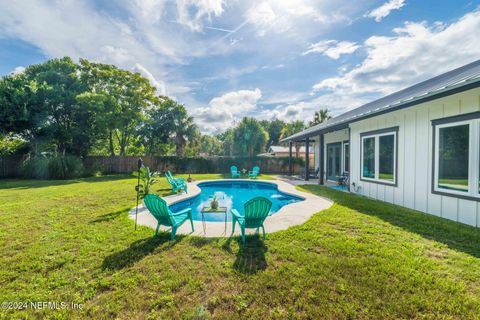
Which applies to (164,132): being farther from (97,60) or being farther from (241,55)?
(241,55)

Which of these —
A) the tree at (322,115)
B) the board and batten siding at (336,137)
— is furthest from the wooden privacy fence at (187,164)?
the tree at (322,115)

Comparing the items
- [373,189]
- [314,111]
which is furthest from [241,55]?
[314,111]

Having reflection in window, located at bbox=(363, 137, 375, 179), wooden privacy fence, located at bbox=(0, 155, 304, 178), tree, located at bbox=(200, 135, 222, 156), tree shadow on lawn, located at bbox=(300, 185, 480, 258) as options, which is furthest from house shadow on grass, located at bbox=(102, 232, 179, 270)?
tree, located at bbox=(200, 135, 222, 156)

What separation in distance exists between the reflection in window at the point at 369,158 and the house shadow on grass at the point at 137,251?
769cm

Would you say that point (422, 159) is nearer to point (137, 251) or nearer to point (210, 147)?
point (137, 251)

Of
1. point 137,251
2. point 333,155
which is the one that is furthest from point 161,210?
point 333,155

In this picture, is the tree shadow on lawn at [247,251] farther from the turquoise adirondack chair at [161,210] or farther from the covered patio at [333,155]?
the covered patio at [333,155]

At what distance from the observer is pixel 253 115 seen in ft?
96.5

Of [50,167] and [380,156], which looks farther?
[50,167]

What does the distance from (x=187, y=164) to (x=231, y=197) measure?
11.1 m

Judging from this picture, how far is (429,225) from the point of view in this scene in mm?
4711

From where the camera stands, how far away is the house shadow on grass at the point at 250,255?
9.85 feet

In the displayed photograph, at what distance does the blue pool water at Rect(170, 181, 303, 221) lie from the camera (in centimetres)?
759

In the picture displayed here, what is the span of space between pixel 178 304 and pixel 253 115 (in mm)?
28423
